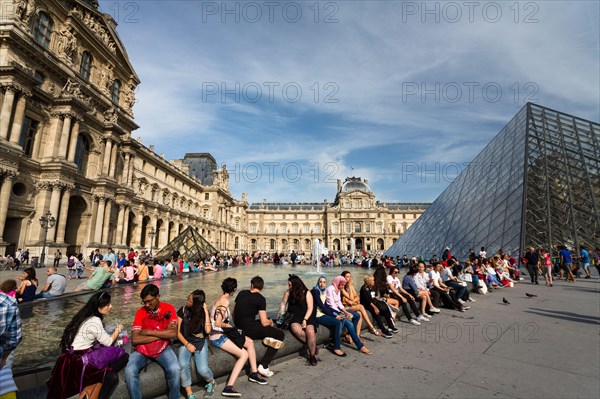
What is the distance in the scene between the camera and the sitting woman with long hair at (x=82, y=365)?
219 centimetres

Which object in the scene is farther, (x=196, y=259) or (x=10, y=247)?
(x=196, y=259)

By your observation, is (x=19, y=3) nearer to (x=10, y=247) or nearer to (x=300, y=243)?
(x=10, y=247)

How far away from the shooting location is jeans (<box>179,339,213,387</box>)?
2768 millimetres

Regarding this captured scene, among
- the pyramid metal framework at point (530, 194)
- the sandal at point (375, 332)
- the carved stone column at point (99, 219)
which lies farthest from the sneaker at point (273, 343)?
the carved stone column at point (99, 219)

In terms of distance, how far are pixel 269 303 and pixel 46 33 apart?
2436 cm

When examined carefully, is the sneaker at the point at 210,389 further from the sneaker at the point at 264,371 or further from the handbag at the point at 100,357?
the handbag at the point at 100,357

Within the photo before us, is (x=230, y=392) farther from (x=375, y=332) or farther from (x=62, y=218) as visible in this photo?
(x=62, y=218)

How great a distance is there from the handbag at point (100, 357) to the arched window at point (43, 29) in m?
24.3

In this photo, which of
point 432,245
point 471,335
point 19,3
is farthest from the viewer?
point 432,245

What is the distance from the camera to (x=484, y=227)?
17.2 m

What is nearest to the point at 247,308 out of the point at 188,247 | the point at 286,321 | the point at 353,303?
the point at 286,321

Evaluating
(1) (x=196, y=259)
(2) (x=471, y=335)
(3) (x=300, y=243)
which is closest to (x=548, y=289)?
(2) (x=471, y=335)

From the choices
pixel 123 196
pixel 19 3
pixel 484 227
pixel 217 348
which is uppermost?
pixel 19 3

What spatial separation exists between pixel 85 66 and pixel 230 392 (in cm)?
2899
